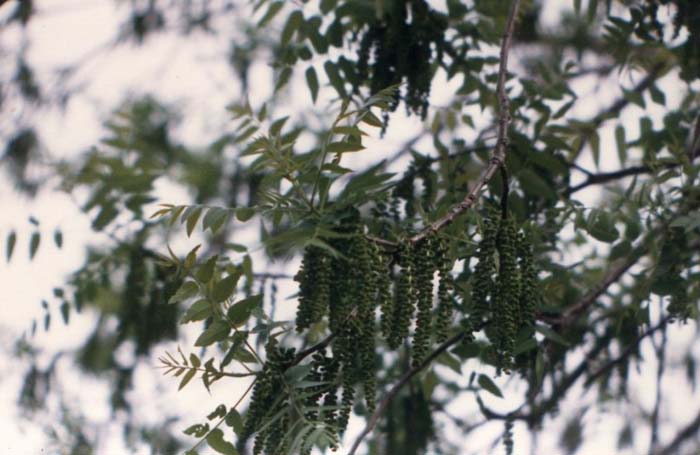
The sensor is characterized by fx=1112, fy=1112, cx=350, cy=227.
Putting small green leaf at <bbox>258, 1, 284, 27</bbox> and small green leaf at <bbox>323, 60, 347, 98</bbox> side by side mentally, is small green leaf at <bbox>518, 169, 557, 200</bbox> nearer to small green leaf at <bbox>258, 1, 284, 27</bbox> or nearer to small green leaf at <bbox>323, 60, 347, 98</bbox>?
small green leaf at <bbox>323, 60, 347, 98</bbox>

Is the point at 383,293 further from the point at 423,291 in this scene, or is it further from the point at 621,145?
the point at 621,145

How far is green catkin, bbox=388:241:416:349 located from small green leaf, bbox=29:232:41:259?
215 cm

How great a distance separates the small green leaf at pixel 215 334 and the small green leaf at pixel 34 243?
1.87 m

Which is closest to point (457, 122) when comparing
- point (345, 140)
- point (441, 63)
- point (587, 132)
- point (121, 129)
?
point (587, 132)

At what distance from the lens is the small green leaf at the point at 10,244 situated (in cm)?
363

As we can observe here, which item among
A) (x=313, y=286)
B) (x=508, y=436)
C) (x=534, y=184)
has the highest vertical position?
(x=534, y=184)

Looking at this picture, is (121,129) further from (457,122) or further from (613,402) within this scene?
(613,402)

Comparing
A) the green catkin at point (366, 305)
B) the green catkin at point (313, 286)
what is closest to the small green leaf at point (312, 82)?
the green catkin at point (313, 286)

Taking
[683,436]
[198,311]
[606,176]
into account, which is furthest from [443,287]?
[683,436]

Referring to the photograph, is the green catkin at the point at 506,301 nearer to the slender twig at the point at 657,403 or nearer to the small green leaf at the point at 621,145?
the slender twig at the point at 657,403

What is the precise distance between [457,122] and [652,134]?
3.12ft

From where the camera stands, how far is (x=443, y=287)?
6.26 feet

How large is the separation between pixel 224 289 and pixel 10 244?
6.22ft

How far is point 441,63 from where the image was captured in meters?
3.25
